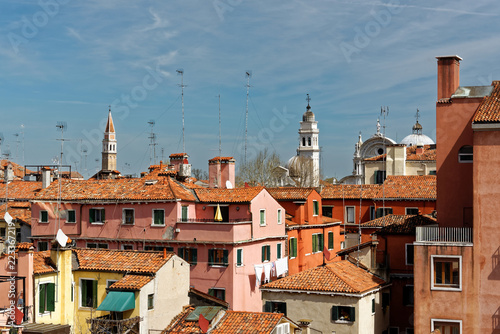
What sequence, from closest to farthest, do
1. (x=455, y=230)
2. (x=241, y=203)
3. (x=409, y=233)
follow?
(x=455, y=230) → (x=409, y=233) → (x=241, y=203)

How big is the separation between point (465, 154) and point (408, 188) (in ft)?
62.8

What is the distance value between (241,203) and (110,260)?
34.3ft

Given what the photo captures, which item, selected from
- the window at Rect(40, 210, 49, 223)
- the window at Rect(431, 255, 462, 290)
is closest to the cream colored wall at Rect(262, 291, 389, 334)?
the window at Rect(431, 255, 462, 290)

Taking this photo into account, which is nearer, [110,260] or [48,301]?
[48,301]

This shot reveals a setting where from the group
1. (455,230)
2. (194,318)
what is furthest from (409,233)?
(194,318)

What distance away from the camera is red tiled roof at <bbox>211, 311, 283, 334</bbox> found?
89.8 feet

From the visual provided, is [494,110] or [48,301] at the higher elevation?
[494,110]

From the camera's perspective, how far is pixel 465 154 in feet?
106

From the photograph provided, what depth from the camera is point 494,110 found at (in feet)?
→ 97.2

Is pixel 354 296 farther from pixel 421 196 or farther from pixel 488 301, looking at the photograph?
pixel 421 196

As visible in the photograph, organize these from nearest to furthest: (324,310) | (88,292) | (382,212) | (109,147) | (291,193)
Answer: (88,292), (324,310), (291,193), (382,212), (109,147)

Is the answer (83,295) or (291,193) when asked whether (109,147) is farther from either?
(83,295)

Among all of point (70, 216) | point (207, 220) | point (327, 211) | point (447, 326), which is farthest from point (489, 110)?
point (70, 216)

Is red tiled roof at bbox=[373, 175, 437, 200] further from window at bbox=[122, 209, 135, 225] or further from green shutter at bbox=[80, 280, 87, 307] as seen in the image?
green shutter at bbox=[80, 280, 87, 307]
